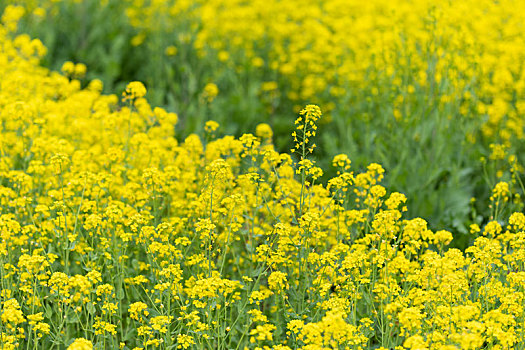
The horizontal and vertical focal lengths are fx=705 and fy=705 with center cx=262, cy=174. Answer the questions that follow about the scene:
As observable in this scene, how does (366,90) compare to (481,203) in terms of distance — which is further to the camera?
(366,90)

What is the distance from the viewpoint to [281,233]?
4586mm

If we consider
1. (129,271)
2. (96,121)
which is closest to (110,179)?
(129,271)

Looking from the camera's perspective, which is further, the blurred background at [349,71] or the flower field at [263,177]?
the blurred background at [349,71]

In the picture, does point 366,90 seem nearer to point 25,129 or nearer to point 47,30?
point 25,129

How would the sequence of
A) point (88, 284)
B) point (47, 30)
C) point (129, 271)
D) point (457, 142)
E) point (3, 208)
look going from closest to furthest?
point (88, 284) < point (129, 271) < point (3, 208) < point (457, 142) < point (47, 30)

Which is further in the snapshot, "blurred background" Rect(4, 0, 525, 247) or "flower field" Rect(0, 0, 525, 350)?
"blurred background" Rect(4, 0, 525, 247)

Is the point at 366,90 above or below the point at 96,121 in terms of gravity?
above

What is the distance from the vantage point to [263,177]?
18.6 ft

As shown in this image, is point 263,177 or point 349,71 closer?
point 263,177

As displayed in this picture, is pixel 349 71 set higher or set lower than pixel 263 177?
higher

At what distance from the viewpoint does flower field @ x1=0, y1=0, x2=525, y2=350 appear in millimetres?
4477

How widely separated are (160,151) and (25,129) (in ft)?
4.63

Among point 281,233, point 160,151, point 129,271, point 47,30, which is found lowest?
point 129,271

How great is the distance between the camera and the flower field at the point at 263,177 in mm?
4477
